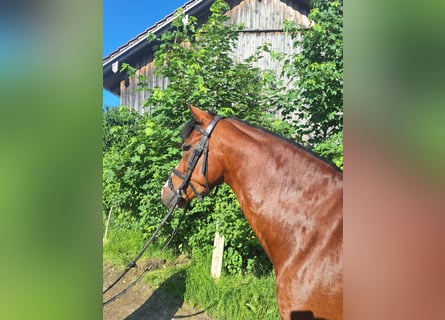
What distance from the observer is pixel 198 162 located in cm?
229

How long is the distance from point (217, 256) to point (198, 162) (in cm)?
228

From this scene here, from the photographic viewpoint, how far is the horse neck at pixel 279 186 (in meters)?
1.78

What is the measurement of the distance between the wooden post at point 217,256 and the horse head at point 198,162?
A: 1926 mm

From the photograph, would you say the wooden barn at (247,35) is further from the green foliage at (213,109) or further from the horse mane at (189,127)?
the horse mane at (189,127)

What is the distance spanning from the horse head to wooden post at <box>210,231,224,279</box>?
1926mm

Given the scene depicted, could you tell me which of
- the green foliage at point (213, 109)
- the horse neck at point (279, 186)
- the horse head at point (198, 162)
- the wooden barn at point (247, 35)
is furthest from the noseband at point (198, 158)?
the wooden barn at point (247, 35)

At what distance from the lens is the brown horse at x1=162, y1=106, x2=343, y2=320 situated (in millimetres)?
1671

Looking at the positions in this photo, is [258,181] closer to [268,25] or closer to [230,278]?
[230,278]

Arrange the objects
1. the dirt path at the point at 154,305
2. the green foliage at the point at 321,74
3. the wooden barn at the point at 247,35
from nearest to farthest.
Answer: the green foliage at the point at 321,74, the dirt path at the point at 154,305, the wooden barn at the point at 247,35

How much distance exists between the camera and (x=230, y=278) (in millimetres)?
4207

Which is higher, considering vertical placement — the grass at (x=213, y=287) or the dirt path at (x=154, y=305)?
the grass at (x=213, y=287)

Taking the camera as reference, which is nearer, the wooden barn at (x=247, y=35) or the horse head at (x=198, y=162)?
the horse head at (x=198, y=162)

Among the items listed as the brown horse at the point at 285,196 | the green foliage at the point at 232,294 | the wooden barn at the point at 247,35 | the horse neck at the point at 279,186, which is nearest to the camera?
the brown horse at the point at 285,196
